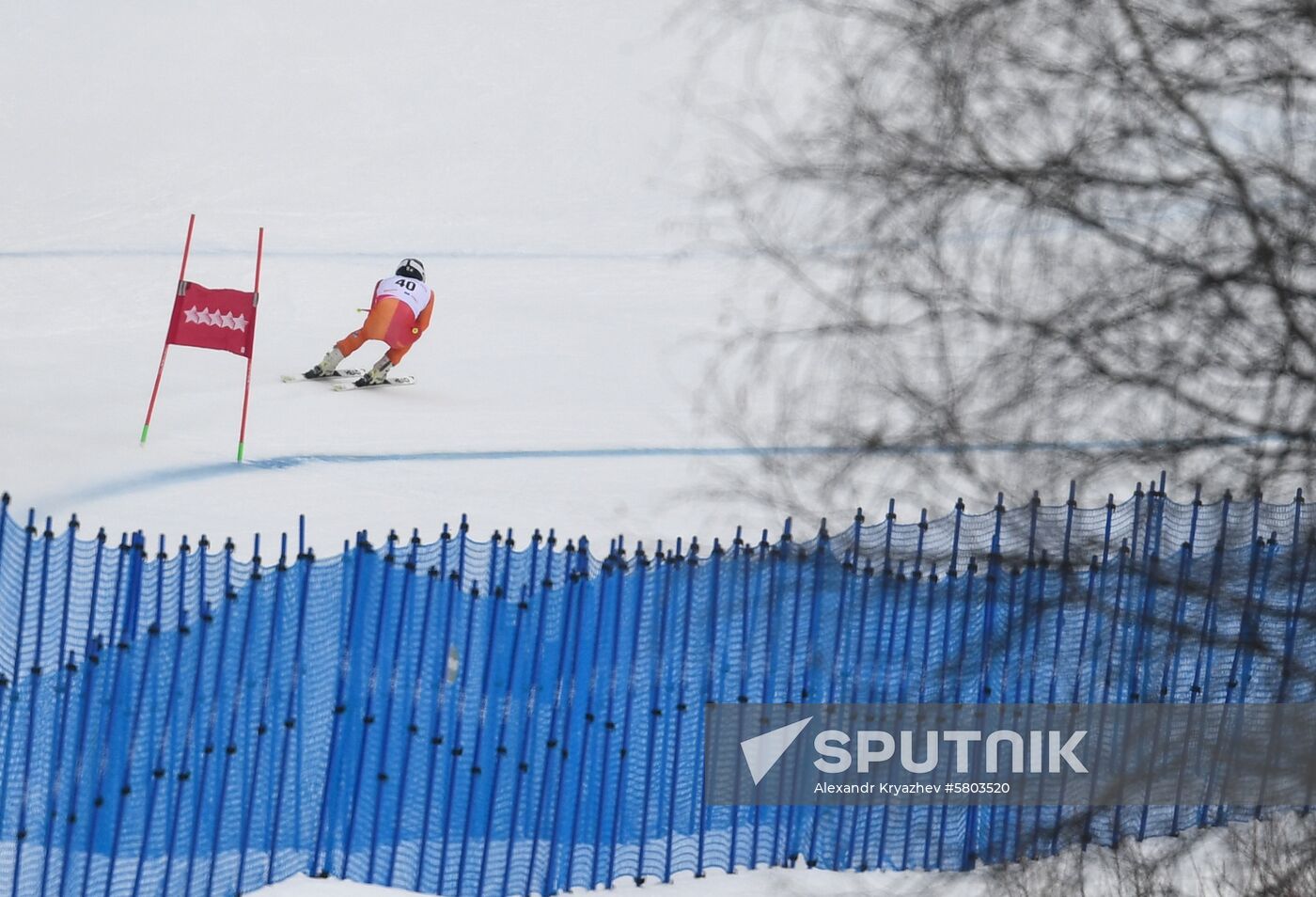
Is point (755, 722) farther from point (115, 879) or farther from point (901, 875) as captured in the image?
point (115, 879)

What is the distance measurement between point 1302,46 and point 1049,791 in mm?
2915

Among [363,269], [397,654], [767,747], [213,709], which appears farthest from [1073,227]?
[363,269]

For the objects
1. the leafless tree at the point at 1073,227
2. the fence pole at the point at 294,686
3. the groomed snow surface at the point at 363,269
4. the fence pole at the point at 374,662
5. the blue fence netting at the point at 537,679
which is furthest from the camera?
the groomed snow surface at the point at 363,269

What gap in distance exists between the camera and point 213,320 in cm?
1195

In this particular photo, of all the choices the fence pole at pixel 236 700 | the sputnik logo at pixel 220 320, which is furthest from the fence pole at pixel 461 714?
the sputnik logo at pixel 220 320

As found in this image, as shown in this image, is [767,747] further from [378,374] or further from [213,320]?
[378,374]

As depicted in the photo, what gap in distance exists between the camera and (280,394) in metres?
14.0

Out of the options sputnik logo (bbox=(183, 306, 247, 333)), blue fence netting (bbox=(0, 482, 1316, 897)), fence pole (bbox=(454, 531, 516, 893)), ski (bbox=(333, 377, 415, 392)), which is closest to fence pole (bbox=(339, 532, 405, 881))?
blue fence netting (bbox=(0, 482, 1316, 897))

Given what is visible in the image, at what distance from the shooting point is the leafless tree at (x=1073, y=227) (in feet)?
18.7

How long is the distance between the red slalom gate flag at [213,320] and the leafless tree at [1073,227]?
652 cm

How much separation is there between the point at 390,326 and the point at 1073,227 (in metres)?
9.03

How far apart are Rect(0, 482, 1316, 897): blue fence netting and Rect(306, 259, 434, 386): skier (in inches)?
281

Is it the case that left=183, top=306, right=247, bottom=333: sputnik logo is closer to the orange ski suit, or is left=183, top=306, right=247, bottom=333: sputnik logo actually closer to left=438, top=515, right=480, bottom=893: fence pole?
the orange ski suit

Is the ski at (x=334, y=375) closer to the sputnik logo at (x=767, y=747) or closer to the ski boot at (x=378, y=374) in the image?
the ski boot at (x=378, y=374)
